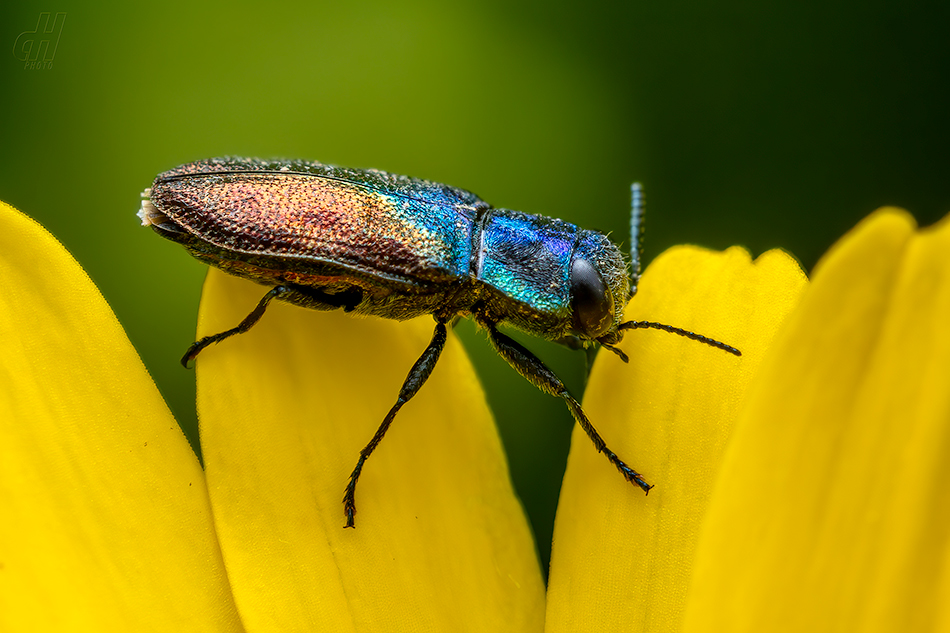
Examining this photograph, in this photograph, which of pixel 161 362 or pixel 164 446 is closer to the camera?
pixel 164 446

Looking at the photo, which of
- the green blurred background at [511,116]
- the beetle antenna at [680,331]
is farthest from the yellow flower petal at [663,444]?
the green blurred background at [511,116]

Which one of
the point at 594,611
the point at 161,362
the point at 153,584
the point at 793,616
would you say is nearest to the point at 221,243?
the point at 161,362

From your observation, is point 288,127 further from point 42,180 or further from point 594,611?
point 594,611

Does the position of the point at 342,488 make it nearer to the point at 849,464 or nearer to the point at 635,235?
the point at 849,464

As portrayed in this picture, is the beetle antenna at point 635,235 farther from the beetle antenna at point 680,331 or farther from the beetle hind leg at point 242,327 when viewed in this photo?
the beetle hind leg at point 242,327

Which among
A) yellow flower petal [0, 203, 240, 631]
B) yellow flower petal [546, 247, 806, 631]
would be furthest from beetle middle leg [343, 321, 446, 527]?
yellow flower petal [546, 247, 806, 631]

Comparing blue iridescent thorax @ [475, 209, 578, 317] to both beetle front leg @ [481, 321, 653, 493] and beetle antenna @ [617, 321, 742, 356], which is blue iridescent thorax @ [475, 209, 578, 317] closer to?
beetle front leg @ [481, 321, 653, 493]
